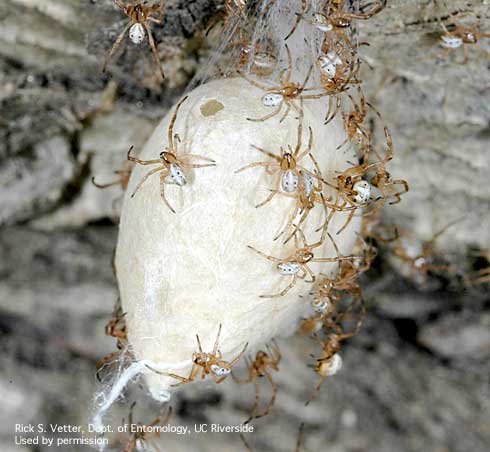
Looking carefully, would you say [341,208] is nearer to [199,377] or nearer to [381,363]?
[199,377]

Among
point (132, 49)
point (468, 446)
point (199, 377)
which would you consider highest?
point (132, 49)

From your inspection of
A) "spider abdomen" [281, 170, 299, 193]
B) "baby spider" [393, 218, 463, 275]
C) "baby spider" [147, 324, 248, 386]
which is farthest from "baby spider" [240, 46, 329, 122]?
"baby spider" [393, 218, 463, 275]

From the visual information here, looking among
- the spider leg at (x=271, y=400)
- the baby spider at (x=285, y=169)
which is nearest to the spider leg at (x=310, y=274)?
the baby spider at (x=285, y=169)

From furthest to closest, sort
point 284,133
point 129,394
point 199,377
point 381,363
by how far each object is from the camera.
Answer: point 381,363 → point 129,394 → point 199,377 → point 284,133

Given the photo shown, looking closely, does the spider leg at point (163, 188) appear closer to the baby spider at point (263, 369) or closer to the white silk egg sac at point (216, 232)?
the white silk egg sac at point (216, 232)

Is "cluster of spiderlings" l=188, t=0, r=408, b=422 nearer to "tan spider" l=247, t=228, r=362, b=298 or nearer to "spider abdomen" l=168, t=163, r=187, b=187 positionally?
"tan spider" l=247, t=228, r=362, b=298

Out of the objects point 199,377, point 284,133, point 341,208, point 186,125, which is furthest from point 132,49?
point 199,377
